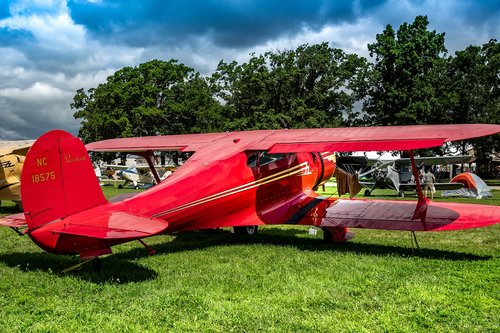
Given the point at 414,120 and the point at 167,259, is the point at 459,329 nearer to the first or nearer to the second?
the point at 167,259

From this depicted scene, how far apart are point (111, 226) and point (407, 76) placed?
36.9 meters

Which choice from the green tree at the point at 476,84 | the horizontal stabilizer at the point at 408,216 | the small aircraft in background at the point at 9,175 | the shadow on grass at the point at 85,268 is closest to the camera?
the shadow on grass at the point at 85,268

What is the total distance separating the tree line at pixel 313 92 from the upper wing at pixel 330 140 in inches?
1173

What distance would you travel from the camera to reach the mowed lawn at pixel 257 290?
166 inches

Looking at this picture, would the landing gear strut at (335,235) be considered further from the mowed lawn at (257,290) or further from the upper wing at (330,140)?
the upper wing at (330,140)

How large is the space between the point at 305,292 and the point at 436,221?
337 centimetres

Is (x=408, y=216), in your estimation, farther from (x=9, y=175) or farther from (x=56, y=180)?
(x=9, y=175)

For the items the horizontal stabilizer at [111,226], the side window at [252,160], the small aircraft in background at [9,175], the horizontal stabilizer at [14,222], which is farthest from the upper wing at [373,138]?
the small aircraft in background at [9,175]

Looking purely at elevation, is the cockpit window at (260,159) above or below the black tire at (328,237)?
above

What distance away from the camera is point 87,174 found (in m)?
6.00

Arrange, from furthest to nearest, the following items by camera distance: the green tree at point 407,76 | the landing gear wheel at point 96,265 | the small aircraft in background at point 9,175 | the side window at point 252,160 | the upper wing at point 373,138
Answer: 1. the green tree at point 407,76
2. the small aircraft in background at point 9,175
3. the side window at point 252,160
4. the upper wing at point 373,138
5. the landing gear wheel at point 96,265

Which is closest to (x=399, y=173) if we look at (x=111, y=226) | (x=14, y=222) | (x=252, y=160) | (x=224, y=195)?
(x=252, y=160)

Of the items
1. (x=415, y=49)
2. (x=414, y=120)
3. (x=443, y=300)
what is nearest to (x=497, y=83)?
(x=415, y=49)

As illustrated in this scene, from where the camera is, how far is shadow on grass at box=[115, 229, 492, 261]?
24.9 feet
